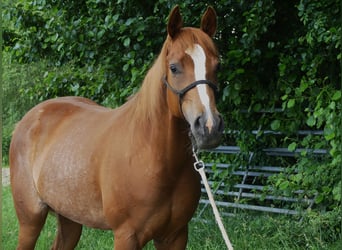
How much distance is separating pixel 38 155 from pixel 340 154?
7.83 feet

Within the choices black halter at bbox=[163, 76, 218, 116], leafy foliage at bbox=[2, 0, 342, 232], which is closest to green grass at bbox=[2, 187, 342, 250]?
leafy foliage at bbox=[2, 0, 342, 232]

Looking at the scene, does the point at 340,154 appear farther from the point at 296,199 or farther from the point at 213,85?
the point at 213,85

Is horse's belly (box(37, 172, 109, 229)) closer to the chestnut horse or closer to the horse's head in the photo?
the chestnut horse

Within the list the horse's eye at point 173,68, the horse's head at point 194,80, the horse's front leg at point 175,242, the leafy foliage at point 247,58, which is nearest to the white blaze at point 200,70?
the horse's head at point 194,80

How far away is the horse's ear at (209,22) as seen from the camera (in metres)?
2.98

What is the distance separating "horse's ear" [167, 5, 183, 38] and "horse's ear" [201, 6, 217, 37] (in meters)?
0.20

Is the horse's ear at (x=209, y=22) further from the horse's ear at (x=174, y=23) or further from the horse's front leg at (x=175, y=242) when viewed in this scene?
the horse's front leg at (x=175, y=242)

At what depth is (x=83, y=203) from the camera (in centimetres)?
338

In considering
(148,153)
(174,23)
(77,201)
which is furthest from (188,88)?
(77,201)

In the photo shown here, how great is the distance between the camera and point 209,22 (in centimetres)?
301

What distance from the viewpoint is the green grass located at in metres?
4.27

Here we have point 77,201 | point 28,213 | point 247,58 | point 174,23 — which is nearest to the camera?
point 174,23

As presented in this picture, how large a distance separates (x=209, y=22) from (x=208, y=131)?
885 millimetres

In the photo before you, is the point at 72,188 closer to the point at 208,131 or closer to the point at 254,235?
the point at 208,131
